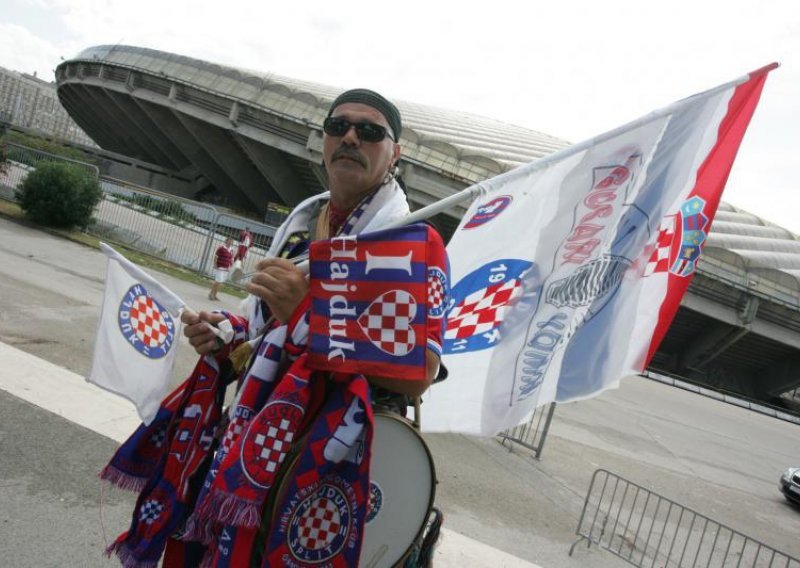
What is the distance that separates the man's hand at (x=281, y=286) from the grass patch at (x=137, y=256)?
41.7ft

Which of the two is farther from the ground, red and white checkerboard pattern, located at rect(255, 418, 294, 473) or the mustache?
the mustache

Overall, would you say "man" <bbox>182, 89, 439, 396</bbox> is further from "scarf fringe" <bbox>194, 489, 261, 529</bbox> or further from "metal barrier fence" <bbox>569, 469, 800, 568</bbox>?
"metal barrier fence" <bbox>569, 469, 800, 568</bbox>

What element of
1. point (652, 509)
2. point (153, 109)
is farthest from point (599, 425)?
point (153, 109)

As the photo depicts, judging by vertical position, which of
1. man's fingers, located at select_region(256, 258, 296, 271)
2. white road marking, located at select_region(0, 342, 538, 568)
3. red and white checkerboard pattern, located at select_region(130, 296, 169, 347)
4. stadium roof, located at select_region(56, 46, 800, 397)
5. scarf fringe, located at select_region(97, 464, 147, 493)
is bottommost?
white road marking, located at select_region(0, 342, 538, 568)

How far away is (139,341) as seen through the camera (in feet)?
7.17

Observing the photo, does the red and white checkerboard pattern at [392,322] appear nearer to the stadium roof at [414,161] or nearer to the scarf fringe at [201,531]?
the scarf fringe at [201,531]

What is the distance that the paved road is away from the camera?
3062mm

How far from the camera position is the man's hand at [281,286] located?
1.61 metres

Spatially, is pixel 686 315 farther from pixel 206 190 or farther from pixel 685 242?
pixel 206 190

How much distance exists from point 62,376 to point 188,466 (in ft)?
12.4

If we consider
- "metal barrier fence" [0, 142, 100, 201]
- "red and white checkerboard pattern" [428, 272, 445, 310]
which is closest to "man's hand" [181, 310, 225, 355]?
"red and white checkerboard pattern" [428, 272, 445, 310]

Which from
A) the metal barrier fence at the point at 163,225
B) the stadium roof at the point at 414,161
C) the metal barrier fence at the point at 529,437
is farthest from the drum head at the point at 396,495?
the stadium roof at the point at 414,161

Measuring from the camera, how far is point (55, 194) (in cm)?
1459

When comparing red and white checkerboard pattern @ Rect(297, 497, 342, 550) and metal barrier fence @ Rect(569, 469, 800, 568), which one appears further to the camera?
metal barrier fence @ Rect(569, 469, 800, 568)
